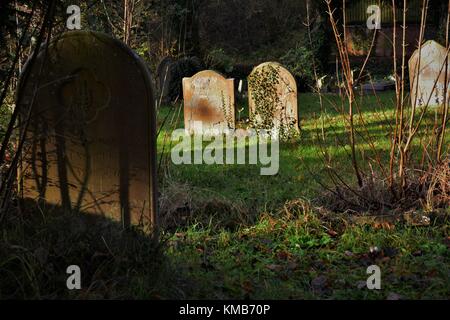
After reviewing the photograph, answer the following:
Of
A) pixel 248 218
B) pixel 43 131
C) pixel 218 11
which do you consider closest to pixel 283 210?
pixel 248 218

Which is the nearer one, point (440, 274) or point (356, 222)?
point (440, 274)

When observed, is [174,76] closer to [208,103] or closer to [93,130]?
[208,103]

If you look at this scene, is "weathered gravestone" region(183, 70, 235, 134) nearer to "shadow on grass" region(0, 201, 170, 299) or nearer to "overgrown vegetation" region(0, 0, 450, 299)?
"overgrown vegetation" region(0, 0, 450, 299)

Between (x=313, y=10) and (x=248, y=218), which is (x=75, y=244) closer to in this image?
(x=248, y=218)

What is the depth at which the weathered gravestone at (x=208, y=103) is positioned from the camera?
10.3 meters

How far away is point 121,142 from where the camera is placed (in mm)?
4730

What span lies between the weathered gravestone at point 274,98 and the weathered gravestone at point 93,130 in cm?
520

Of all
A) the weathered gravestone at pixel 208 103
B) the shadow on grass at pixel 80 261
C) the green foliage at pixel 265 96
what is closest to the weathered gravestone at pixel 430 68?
the green foliage at pixel 265 96

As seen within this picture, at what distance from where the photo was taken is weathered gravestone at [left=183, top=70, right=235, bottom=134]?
10.3 m

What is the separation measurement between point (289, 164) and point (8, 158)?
11.6ft

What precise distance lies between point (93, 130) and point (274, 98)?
18.1 feet

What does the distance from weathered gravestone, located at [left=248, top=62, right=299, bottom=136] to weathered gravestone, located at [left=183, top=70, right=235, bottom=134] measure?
1.31 ft

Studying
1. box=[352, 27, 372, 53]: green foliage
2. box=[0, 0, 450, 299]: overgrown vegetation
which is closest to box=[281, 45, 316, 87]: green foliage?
box=[352, 27, 372, 53]: green foliage

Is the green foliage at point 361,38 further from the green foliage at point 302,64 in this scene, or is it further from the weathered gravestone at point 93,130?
the weathered gravestone at point 93,130
